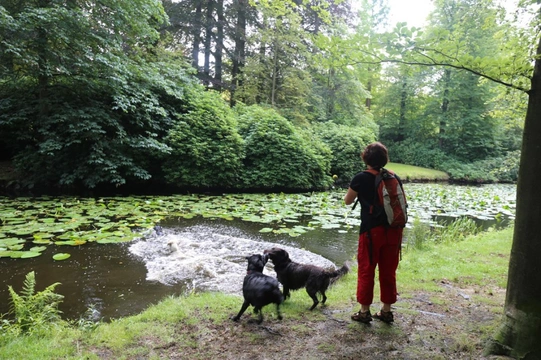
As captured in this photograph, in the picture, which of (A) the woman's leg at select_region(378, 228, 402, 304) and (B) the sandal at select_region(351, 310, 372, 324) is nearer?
(A) the woman's leg at select_region(378, 228, 402, 304)

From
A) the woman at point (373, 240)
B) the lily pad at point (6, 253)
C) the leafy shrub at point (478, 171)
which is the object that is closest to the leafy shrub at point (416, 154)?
the leafy shrub at point (478, 171)

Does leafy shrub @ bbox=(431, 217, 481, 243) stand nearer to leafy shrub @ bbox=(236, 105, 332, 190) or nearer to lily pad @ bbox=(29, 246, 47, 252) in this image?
leafy shrub @ bbox=(236, 105, 332, 190)

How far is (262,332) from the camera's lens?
305 cm

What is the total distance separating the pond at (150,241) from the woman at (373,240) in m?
2.41

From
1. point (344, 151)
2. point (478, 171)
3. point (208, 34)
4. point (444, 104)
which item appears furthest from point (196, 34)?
point (478, 171)

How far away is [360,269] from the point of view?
122 inches

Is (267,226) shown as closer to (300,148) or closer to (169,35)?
(300,148)

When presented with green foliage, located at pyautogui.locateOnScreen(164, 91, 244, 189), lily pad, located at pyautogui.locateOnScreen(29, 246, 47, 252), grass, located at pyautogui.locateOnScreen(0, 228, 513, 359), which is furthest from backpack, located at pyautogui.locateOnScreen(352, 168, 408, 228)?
green foliage, located at pyautogui.locateOnScreen(164, 91, 244, 189)

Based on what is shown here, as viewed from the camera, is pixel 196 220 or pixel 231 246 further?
pixel 196 220

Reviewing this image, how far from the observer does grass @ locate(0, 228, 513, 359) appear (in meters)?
2.69

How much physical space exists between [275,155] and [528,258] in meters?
12.4

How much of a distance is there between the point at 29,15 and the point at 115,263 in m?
8.12

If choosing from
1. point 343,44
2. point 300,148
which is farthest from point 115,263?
point 300,148

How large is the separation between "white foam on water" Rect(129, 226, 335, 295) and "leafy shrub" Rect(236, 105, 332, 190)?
6.69 meters
